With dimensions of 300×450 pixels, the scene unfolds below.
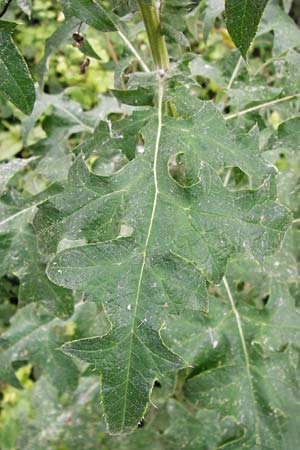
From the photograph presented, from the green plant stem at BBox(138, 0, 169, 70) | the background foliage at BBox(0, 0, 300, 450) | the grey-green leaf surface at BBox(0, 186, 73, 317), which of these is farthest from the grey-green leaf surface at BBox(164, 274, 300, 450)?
the green plant stem at BBox(138, 0, 169, 70)

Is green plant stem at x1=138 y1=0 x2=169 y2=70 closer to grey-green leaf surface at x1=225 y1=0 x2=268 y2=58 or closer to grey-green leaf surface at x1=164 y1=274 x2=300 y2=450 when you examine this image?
→ grey-green leaf surface at x1=225 y1=0 x2=268 y2=58

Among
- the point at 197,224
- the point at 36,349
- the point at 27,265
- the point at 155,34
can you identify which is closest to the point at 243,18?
the point at 197,224

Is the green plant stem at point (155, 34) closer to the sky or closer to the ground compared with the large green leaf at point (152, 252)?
closer to the sky

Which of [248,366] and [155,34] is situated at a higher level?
[155,34]

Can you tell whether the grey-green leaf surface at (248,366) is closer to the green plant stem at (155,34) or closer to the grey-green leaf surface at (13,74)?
the green plant stem at (155,34)

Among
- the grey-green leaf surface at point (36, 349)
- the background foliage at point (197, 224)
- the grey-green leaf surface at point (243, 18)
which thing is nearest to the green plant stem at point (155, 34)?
the background foliage at point (197, 224)

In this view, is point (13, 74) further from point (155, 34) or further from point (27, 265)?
point (27, 265)

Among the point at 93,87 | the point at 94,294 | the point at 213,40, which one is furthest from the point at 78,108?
the point at 213,40

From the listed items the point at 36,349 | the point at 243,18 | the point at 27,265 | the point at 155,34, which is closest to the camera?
the point at 243,18
